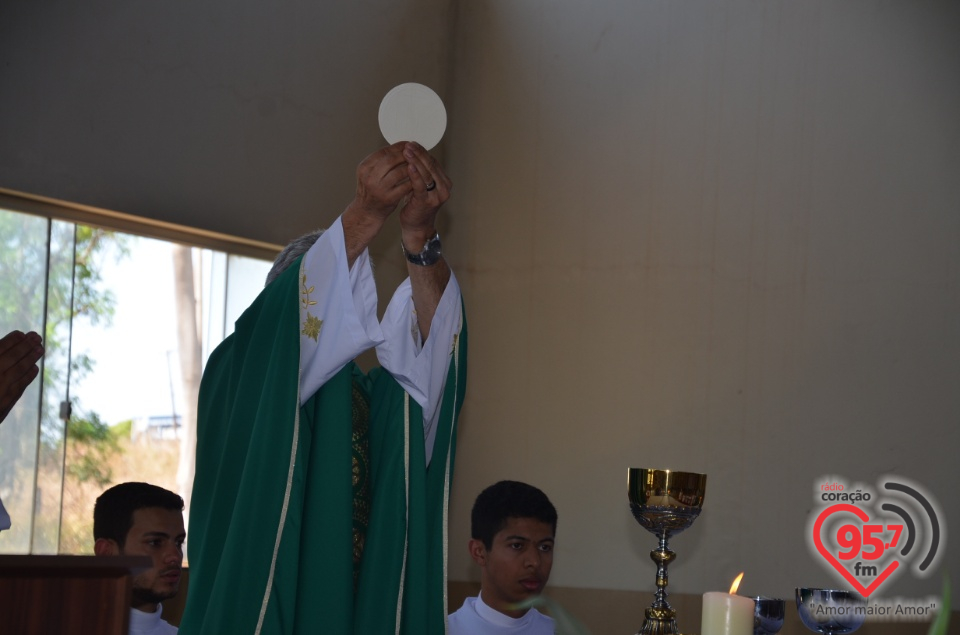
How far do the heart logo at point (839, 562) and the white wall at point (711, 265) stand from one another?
58 mm

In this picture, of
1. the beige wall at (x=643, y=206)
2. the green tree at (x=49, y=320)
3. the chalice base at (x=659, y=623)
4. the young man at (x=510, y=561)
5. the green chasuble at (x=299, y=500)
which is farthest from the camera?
the beige wall at (x=643, y=206)

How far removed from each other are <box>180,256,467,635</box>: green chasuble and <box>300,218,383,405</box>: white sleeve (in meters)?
0.04

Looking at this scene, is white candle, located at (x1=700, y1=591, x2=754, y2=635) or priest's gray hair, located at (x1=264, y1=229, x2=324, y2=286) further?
priest's gray hair, located at (x1=264, y1=229, x2=324, y2=286)

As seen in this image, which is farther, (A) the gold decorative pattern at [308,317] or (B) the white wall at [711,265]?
(B) the white wall at [711,265]

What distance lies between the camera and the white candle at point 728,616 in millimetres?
1199

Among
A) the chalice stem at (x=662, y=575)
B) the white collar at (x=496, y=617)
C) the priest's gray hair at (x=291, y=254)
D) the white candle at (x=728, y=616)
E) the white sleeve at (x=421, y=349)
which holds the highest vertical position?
the priest's gray hair at (x=291, y=254)

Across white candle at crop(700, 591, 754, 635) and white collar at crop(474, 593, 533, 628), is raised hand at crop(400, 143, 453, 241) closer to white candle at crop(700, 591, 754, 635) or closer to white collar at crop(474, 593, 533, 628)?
white candle at crop(700, 591, 754, 635)

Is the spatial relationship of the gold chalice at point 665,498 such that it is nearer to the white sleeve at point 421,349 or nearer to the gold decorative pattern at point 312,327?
the white sleeve at point 421,349

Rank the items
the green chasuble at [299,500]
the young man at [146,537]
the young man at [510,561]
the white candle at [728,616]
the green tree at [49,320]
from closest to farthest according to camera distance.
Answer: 1. the white candle at [728,616]
2. the green chasuble at [299,500]
3. the young man at [146,537]
4. the young man at [510,561]
5. the green tree at [49,320]

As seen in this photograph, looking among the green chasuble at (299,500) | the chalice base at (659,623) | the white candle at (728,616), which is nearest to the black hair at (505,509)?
the green chasuble at (299,500)

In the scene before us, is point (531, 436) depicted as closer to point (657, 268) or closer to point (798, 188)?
point (657, 268)

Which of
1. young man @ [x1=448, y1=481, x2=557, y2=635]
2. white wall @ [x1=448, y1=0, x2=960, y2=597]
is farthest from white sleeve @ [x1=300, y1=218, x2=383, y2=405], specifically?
white wall @ [x1=448, y1=0, x2=960, y2=597]

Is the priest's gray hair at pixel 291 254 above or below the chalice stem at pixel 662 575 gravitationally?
above

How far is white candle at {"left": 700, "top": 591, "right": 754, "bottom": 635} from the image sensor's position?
120 cm
